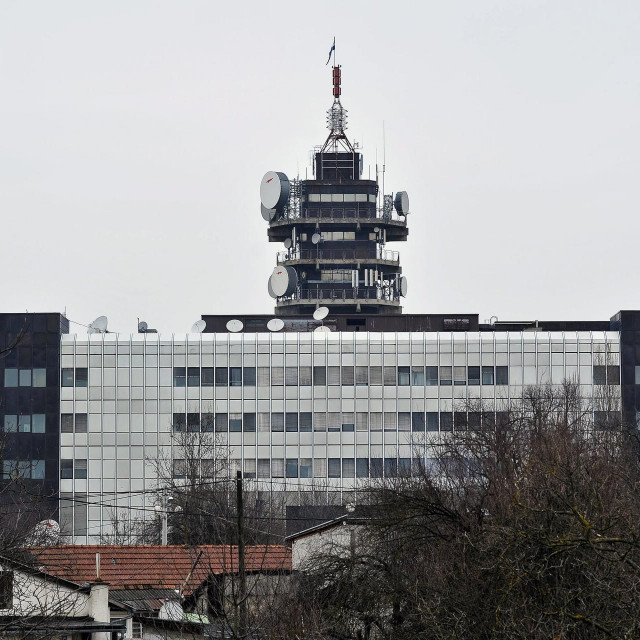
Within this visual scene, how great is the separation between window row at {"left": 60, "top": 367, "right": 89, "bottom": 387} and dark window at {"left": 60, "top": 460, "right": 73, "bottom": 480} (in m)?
5.90

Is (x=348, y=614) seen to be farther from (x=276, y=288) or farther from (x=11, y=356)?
(x=276, y=288)

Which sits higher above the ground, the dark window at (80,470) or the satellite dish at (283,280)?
the satellite dish at (283,280)

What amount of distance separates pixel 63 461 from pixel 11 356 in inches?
352

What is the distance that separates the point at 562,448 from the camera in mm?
42406

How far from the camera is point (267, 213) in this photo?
151125 mm

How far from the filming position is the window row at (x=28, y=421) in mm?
113125

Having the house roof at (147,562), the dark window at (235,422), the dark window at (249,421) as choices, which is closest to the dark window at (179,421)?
the dark window at (235,422)

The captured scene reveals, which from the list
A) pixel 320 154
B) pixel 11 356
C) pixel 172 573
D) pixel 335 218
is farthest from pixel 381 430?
pixel 172 573

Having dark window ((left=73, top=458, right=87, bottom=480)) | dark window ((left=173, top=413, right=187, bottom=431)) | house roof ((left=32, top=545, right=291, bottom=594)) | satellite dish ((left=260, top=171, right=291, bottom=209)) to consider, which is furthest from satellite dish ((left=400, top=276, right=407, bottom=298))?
house roof ((left=32, top=545, right=291, bottom=594))

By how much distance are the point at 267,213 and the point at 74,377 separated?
4204 centimetres

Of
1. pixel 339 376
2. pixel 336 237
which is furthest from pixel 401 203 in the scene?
pixel 339 376

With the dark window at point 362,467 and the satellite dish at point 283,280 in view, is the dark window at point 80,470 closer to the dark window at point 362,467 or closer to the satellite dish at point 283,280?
the dark window at point 362,467

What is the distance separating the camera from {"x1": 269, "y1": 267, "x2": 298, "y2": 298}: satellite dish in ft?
467

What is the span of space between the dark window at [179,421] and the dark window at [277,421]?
6832 mm
